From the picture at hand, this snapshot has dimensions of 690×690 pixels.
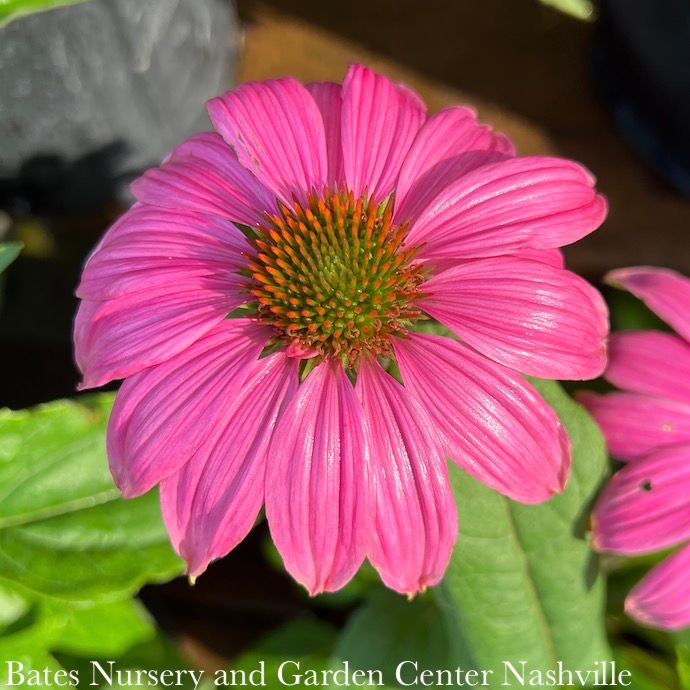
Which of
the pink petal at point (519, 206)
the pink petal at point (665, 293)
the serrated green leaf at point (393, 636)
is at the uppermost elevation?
the pink petal at point (519, 206)

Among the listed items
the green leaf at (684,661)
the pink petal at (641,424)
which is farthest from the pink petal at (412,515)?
the green leaf at (684,661)

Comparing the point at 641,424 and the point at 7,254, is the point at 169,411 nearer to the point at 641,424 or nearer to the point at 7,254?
the point at 7,254

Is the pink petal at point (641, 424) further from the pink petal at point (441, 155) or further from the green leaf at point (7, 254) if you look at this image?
the green leaf at point (7, 254)

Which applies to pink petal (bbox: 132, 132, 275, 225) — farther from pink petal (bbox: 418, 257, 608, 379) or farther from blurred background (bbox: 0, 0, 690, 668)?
blurred background (bbox: 0, 0, 690, 668)

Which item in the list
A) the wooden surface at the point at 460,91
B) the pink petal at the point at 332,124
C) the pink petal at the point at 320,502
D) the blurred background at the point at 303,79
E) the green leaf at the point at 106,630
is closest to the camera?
the pink petal at the point at 320,502

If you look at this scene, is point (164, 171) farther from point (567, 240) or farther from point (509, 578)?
point (509, 578)

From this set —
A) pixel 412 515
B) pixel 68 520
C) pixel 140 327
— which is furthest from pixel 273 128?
pixel 68 520

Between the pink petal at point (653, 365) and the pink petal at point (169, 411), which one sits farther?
the pink petal at point (653, 365)
